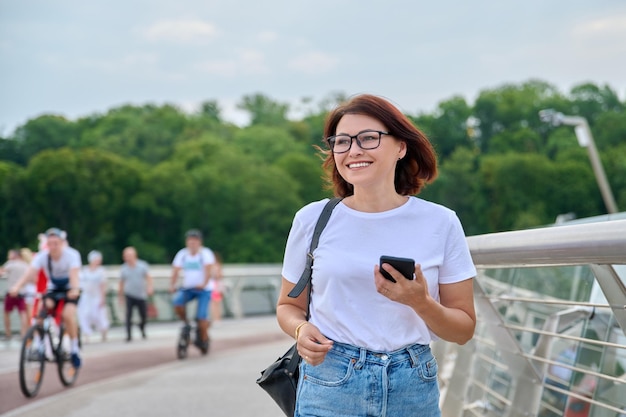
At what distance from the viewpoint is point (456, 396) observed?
6.17 meters

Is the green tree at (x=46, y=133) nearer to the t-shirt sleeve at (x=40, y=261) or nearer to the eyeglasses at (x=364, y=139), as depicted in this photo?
the t-shirt sleeve at (x=40, y=261)

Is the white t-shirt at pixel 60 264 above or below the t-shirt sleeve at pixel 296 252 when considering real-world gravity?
below

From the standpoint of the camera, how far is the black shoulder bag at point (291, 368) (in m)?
3.37

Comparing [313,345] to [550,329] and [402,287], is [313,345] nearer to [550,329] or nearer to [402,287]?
[402,287]

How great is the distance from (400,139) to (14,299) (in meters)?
16.8

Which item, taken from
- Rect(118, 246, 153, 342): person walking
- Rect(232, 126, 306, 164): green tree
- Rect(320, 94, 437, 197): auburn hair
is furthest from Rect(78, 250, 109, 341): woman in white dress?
Rect(232, 126, 306, 164): green tree

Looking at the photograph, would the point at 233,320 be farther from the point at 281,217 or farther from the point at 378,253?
the point at 281,217

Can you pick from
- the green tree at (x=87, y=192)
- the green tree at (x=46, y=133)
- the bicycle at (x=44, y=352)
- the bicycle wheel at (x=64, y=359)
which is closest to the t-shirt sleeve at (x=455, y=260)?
the bicycle at (x=44, y=352)

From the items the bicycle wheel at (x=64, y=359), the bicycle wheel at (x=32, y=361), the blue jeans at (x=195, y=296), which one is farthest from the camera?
the blue jeans at (x=195, y=296)

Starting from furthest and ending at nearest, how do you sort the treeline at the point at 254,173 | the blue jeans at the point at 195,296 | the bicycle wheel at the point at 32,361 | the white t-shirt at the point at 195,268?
the treeline at the point at 254,173, the white t-shirt at the point at 195,268, the blue jeans at the point at 195,296, the bicycle wheel at the point at 32,361

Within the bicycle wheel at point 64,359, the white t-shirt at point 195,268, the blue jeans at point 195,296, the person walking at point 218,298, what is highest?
the white t-shirt at point 195,268

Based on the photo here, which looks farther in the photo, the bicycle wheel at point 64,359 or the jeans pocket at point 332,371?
the bicycle wheel at point 64,359

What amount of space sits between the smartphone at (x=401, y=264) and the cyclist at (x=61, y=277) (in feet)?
30.3

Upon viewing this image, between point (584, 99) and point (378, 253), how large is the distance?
110107 mm
